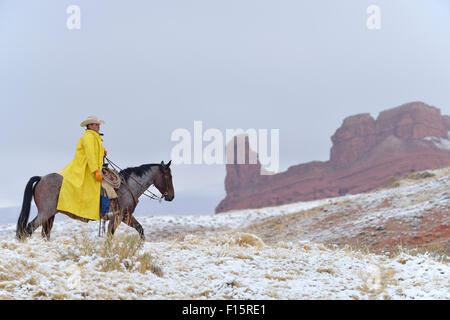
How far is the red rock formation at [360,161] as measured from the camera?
127000 millimetres

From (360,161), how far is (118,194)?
140m

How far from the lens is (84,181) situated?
8.74 m

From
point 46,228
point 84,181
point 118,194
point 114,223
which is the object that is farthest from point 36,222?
point 118,194

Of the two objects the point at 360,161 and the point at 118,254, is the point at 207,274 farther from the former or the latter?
the point at 360,161

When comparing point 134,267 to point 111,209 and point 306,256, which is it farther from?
point 306,256

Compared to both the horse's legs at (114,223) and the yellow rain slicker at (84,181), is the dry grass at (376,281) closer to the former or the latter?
the horse's legs at (114,223)

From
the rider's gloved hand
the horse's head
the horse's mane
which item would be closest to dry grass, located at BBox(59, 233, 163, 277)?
the rider's gloved hand

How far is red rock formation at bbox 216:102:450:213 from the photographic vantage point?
127000mm

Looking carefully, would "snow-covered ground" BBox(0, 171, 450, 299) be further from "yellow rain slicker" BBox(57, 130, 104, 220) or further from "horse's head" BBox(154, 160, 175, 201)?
"horse's head" BBox(154, 160, 175, 201)

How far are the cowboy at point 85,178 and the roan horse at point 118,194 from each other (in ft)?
0.85

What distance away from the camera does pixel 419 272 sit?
8281 mm

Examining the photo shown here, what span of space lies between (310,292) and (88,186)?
4.96 m

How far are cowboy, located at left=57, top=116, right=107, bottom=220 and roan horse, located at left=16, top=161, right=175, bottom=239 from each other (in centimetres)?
26

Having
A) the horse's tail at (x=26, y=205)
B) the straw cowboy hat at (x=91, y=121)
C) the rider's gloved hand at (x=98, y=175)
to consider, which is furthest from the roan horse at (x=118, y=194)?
the straw cowboy hat at (x=91, y=121)
